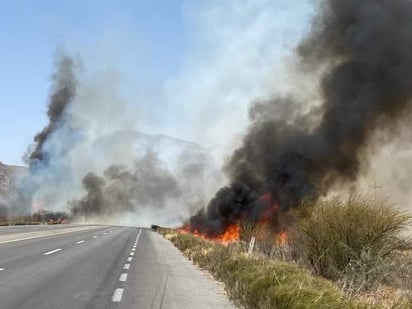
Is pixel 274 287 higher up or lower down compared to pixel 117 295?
higher up

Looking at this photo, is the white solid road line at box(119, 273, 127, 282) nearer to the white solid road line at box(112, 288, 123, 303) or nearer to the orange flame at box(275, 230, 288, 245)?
the white solid road line at box(112, 288, 123, 303)

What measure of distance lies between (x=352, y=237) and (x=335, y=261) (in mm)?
778

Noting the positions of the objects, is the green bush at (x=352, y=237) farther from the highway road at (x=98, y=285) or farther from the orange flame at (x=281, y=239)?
the orange flame at (x=281, y=239)

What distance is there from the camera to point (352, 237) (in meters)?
12.8

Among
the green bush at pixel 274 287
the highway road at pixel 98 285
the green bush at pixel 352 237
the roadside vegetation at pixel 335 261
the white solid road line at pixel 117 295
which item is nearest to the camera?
the green bush at pixel 274 287

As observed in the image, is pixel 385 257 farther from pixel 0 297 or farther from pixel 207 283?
pixel 0 297

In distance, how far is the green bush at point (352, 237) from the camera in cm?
1160

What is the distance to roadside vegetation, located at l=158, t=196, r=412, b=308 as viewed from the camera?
9.23 metres

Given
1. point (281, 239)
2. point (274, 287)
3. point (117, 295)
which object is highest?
point (281, 239)

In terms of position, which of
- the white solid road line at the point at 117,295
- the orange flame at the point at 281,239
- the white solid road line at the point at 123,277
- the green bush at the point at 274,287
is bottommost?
the white solid road line at the point at 117,295

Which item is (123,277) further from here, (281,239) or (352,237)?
(281,239)

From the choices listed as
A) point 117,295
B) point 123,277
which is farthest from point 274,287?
point 123,277

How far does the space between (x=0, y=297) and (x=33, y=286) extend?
1.51 metres

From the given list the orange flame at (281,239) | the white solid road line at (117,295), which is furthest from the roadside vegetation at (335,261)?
the white solid road line at (117,295)
